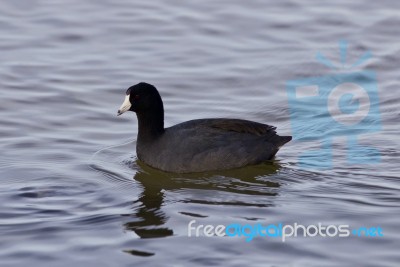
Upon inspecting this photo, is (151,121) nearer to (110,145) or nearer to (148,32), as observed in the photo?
(110,145)

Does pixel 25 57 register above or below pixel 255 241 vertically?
above

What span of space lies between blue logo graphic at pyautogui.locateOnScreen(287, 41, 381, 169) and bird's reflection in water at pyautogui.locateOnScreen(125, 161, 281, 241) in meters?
0.59

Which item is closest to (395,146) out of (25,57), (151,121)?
(151,121)

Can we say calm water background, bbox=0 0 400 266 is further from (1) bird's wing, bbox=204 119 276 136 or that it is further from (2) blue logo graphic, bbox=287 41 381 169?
(1) bird's wing, bbox=204 119 276 136

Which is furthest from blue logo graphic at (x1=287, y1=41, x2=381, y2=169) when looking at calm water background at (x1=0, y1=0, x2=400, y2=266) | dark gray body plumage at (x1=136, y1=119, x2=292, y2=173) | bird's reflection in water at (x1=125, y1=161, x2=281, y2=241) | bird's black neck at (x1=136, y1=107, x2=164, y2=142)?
bird's black neck at (x1=136, y1=107, x2=164, y2=142)

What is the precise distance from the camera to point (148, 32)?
1581 cm

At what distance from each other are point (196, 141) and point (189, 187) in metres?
0.70

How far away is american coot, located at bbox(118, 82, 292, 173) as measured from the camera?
10250mm

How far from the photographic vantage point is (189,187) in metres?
9.77

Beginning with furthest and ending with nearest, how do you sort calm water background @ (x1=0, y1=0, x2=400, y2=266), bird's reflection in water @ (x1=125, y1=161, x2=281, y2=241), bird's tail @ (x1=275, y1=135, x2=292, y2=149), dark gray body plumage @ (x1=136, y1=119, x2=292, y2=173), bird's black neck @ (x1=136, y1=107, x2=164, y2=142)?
bird's black neck @ (x1=136, y1=107, x2=164, y2=142) → bird's tail @ (x1=275, y1=135, x2=292, y2=149) → dark gray body plumage @ (x1=136, y1=119, x2=292, y2=173) → bird's reflection in water @ (x1=125, y1=161, x2=281, y2=241) → calm water background @ (x1=0, y1=0, x2=400, y2=266)

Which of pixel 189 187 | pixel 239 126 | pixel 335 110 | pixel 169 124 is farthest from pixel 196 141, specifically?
pixel 335 110

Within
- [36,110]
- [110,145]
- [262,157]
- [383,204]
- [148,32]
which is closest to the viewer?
[383,204]

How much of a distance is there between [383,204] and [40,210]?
312cm

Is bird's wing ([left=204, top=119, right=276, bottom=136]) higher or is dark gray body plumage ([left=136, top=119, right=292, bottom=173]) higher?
bird's wing ([left=204, top=119, right=276, bottom=136])
